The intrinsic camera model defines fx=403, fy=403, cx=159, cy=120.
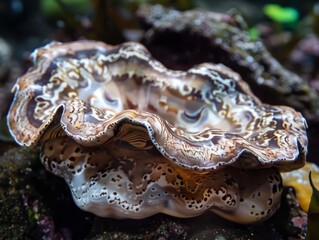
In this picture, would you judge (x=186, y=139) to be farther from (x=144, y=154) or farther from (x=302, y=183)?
(x=302, y=183)

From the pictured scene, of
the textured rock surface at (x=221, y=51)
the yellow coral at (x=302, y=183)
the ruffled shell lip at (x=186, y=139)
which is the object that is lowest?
the yellow coral at (x=302, y=183)

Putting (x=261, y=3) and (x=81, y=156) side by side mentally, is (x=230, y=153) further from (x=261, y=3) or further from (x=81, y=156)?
(x=261, y=3)

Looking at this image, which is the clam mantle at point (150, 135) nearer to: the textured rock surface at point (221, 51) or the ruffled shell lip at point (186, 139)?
the ruffled shell lip at point (186, 139)

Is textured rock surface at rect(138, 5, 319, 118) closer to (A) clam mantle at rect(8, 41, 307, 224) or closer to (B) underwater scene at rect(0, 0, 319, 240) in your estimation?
(B) underwater scene at rect(0, 0, 319, 240)

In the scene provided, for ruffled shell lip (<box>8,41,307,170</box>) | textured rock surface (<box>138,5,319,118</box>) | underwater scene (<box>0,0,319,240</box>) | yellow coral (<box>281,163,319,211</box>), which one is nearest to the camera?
ruffled shell lip (<box>8,41,307,170</box>)

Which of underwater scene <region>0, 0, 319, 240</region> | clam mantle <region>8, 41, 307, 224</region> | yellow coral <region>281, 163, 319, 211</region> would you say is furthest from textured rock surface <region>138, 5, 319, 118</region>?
yellow coral <region>281, 163, 319, 211</region>

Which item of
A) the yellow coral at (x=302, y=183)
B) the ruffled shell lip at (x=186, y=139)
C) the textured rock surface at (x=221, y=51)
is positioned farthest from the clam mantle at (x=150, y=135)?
the textured rock surface at (x=221, y=51)
